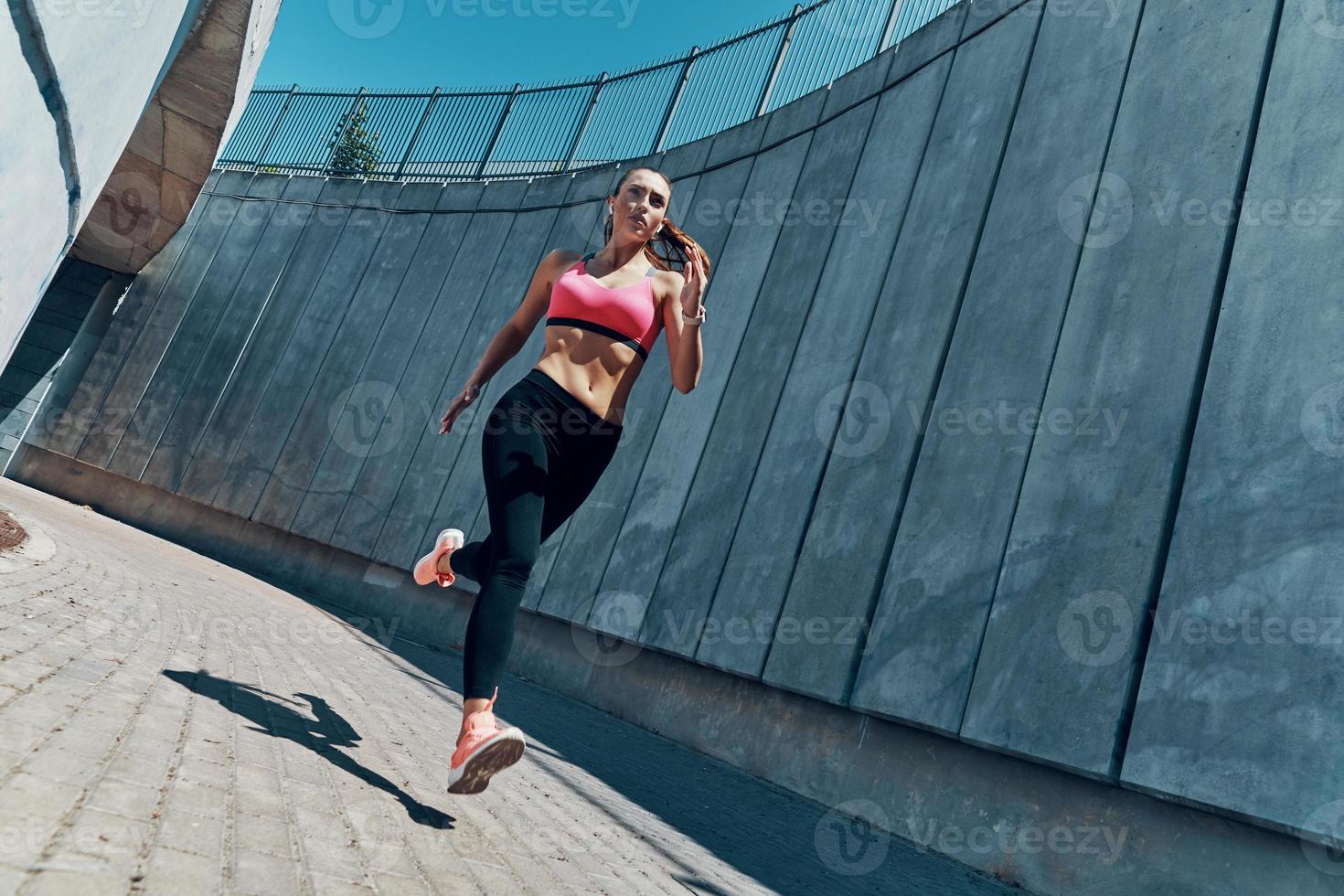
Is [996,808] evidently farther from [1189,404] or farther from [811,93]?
[811,93]

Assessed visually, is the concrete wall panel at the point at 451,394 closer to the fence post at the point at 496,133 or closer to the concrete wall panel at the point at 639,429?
the fence post at the point at 496,133

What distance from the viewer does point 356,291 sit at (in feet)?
46.6

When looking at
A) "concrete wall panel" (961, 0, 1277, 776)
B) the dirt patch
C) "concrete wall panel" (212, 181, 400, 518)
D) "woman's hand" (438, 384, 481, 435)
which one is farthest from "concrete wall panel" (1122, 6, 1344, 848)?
"concrete wall panel" (212, 181, 400, 518)

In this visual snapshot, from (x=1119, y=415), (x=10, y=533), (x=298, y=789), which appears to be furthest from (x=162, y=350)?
(x=298, y=789)

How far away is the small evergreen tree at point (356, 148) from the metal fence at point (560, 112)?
3 cm

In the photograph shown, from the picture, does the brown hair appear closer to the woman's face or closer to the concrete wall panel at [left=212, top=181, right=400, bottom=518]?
the woman's face

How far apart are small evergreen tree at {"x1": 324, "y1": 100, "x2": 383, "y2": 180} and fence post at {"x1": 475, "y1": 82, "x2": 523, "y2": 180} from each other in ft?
7.22

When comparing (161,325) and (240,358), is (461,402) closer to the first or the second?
(240,358)

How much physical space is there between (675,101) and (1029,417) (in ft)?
27.2

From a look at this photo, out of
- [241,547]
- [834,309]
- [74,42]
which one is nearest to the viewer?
[74,42]

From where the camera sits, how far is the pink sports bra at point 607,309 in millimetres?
3219

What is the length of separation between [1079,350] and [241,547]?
39.4 feet

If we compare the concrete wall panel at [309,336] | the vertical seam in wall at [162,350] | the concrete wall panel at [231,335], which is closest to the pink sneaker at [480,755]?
the concrete wall panel at [309,336]

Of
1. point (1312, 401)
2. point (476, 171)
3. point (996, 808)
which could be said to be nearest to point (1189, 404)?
point (1312, 401)
